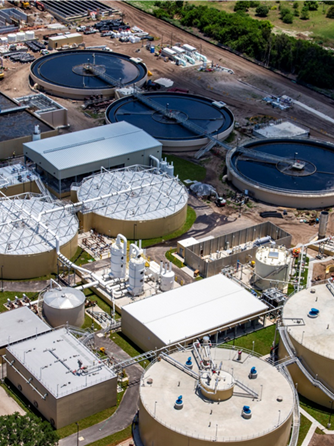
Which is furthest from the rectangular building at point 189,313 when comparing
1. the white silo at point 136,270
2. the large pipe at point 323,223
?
the large pipe at point 323,223

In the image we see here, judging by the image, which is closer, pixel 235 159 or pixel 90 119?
pixel 235 159

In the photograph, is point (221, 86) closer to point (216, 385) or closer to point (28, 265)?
point (28, 265)

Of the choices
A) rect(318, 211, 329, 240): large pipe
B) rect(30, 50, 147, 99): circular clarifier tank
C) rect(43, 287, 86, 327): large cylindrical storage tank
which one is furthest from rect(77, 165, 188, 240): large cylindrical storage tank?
rect(30, 50, 147, 99): circular clarifier tank

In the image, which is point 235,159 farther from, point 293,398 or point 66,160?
point 293,398

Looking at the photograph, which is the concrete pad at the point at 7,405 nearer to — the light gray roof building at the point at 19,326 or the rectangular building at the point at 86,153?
the light gray roof building at the point at 19,326

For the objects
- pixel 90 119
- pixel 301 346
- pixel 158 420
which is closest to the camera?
pixel 158 420

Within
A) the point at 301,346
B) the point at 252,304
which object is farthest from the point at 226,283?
the point at 301,346
